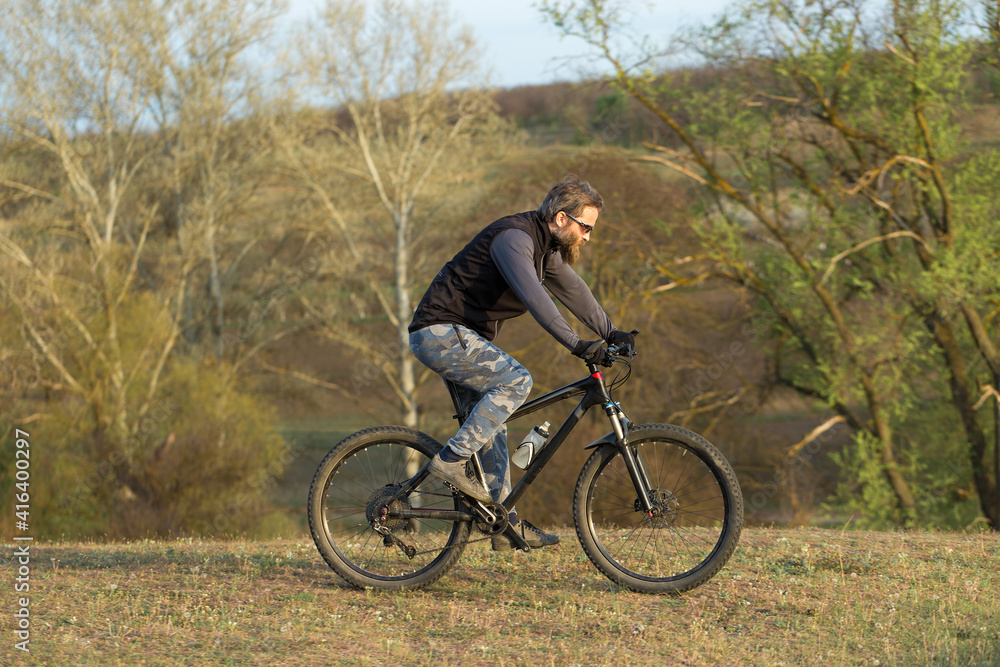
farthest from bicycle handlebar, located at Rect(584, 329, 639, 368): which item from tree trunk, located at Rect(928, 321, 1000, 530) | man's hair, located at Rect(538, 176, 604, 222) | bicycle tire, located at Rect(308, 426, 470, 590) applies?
tree trunk, located at Rect(928, 321, 1000, 530)

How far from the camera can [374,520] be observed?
4738mm

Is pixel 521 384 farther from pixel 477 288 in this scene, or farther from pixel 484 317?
pixel 477 288


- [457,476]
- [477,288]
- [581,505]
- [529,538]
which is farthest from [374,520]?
[477,288]

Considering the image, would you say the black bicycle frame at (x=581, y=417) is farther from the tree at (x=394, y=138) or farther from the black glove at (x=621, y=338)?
the tree at (x=394, y=138)

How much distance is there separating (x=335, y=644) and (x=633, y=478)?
1659 millimetres

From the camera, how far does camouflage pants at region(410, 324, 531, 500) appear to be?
435 cm

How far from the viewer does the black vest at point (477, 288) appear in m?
4.39

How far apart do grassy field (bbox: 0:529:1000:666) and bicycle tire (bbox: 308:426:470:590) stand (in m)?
0.13

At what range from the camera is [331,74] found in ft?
85.7

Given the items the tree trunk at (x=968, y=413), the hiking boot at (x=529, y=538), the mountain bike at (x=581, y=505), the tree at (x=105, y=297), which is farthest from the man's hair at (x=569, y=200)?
the tree at (x=105, y=297)

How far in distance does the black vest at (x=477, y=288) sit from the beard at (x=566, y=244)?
4 cm

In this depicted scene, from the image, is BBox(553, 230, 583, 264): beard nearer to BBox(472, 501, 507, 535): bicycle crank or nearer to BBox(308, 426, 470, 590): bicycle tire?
BBox(308, 426, 470, 590): bicycle tire

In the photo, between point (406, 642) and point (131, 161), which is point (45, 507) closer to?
point (131, 161)

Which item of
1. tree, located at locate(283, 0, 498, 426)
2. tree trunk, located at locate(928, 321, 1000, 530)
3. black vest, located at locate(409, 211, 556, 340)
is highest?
tree, located at locate(283, 0, 498, 426)
